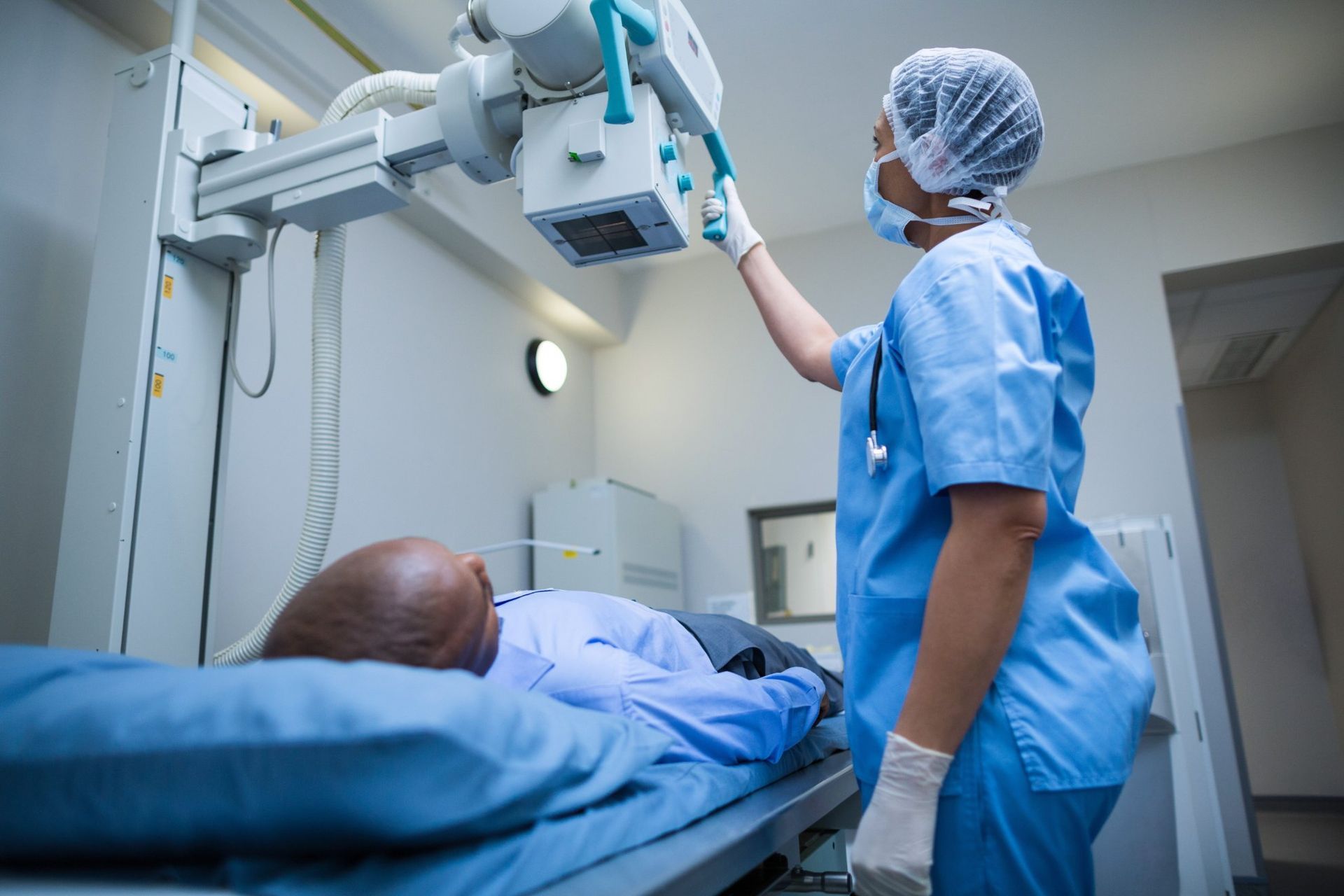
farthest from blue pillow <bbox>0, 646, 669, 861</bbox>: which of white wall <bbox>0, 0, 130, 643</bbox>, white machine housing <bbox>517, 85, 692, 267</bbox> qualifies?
white wall <bbox>0, 0, 130, 643</bbox>

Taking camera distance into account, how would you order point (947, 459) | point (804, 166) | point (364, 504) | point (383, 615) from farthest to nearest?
point (804, 166) < point (364, 504) < point (947, 459) < point (383, 615)

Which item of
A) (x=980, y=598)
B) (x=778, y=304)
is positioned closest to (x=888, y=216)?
(x=778, y=304)

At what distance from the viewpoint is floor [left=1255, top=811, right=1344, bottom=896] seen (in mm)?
3258

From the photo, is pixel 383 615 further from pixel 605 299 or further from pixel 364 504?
pixel 605 299

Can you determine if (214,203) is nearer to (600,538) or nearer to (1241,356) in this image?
(600,538)

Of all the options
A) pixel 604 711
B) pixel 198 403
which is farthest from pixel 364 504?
pixel 604 711

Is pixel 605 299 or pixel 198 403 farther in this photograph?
pixel 605 299

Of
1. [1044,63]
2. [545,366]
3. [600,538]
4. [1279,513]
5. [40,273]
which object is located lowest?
[600,538]

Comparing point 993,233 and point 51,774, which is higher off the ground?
point 993,233

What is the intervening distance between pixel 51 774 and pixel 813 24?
9.71ft

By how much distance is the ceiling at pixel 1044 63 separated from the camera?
9.45 feet

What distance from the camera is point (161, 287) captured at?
1.54m

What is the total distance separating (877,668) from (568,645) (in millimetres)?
367

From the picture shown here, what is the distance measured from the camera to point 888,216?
1.26 m
